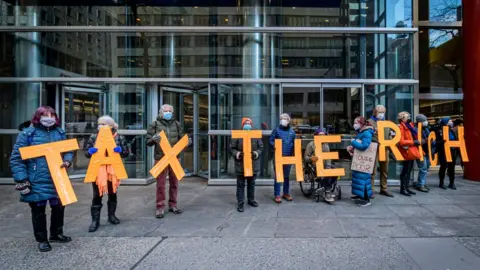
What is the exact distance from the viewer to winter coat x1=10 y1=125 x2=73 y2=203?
4.58 meters

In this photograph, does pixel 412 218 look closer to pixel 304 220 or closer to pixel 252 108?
pixel 304 220

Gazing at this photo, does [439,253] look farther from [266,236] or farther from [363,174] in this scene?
[363,174]

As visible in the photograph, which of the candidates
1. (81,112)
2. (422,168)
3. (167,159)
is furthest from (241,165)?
(81,112)

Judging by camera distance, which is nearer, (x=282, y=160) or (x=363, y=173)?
(x=363, y=173)

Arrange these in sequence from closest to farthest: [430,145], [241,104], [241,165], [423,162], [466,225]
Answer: [466,225], [241,165], [423,162], [430,145], [241,104]

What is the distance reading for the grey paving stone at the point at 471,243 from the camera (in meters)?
4.55

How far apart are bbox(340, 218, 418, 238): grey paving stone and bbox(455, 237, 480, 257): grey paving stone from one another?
607 millimetres

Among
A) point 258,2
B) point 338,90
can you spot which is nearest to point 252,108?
point 338,90

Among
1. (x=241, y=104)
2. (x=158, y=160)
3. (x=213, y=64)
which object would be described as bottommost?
(x=158, y=160)

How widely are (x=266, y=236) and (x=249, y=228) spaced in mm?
503

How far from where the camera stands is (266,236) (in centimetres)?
516

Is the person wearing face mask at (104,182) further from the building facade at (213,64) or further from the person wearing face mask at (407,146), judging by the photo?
the person wearing face mask at (407,146)

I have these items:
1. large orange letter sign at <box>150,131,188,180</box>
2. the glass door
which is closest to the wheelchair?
large orange letter sign at <box>150,131,188,180</box>

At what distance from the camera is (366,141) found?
6.91 meters
